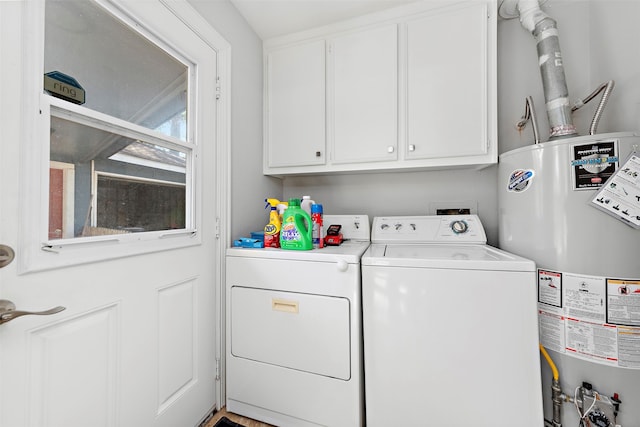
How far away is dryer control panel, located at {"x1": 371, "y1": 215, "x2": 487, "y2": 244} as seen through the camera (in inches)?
61.8

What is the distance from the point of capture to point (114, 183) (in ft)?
3.13

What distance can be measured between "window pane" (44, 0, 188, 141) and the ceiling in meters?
0.73

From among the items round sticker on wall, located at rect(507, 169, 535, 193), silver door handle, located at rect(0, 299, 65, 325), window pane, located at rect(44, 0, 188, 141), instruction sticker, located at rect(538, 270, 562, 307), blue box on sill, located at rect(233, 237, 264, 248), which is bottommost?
instruction sticker, located at rect(538, 270, 562, 307)

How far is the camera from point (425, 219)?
1688 millimetres

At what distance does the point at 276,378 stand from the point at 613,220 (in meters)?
1.73

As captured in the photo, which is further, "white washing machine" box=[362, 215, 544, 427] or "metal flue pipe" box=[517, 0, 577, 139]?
"metal flue pipe" box=[517, 0, 577, 139]

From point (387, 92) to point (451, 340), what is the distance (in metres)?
1.47

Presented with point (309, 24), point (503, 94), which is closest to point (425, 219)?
point (503, 94)

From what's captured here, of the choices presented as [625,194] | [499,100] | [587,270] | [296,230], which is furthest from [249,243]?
[499,100]

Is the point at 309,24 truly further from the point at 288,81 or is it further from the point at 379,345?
the point at 379,345

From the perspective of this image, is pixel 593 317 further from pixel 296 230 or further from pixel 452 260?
pixel 296 230

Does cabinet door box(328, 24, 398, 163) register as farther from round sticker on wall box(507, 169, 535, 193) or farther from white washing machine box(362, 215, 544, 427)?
white washing machine box(362, 215, 544, 427)

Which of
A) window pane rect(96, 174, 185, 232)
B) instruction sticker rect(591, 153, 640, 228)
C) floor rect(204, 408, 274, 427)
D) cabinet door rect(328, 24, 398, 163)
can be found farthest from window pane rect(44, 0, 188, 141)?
instruction sticker rect(591, 153, 640, 228)

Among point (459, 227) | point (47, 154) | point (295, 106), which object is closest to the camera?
point (47, 154)
